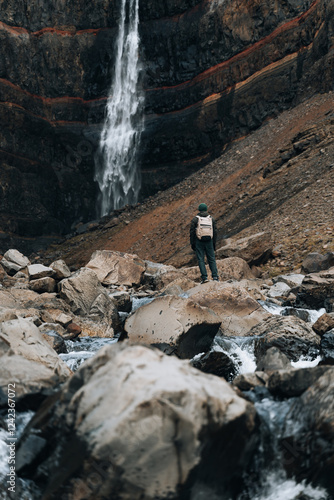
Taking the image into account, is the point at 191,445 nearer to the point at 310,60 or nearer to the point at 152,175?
the point at 310,60

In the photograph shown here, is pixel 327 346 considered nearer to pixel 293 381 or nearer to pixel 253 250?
pixel 293 381

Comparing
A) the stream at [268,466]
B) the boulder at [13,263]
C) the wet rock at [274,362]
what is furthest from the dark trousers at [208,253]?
the boulder at [13,263]

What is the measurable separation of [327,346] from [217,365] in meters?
1.65

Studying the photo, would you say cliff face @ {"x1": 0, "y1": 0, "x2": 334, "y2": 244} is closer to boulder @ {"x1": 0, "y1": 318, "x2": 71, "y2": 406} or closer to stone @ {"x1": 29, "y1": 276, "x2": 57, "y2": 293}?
stone @ {"x1": 29, "y1": 276, "x2": 57, "y2": 293}

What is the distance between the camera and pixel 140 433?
2955 millimetres

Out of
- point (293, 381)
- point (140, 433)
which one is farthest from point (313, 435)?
point (140, 433)

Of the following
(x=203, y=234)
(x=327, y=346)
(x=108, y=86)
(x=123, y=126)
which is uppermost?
(x=108, y=86)

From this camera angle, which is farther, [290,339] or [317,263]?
[317,263]

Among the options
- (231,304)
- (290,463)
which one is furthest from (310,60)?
(290,463)

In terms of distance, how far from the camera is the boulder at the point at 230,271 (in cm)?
1254

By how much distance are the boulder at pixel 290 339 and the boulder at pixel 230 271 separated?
5.25m

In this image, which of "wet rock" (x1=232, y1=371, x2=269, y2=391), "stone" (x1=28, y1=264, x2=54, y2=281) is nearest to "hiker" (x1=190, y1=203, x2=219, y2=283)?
"stone" (x1=28, y1=264, x2=54, y2=281)

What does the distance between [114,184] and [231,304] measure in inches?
1218

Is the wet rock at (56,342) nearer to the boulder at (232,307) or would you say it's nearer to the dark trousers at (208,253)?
the boulder at (232,307)
